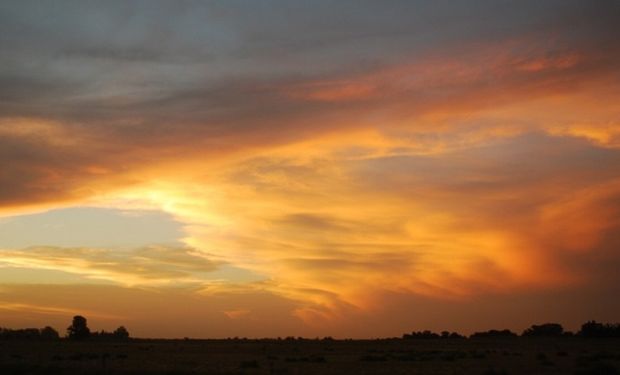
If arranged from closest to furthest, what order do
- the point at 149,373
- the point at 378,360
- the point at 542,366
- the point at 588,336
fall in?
the point at 149,373 < the point at 542,366 < the point at 378,360 < the point at 588,336

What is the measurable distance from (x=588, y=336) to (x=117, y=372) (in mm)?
143222

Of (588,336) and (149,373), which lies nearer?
(149,373)

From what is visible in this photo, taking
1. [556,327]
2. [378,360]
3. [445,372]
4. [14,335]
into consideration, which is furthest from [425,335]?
[445,372]

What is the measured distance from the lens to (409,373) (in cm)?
5044

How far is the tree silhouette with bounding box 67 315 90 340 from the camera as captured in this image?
180750mm

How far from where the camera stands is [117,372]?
45.5 metres

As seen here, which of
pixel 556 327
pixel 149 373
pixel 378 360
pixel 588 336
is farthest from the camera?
pixel 556 327

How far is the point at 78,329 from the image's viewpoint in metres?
182

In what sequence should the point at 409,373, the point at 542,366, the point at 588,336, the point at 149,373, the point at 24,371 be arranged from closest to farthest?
the point at 149,373 → the point at 24,371 → the point at 409,373 → the point at 542,366 → the point at 588,336

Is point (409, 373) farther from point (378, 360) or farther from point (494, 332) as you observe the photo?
point (494, 332)

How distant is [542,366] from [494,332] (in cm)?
14137

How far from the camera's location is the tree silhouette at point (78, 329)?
593 ft

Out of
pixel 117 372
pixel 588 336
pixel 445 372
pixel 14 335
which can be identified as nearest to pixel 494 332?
pixel 588 336

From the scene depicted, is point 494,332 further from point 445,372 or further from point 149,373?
point 149,373
